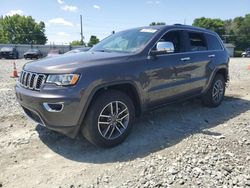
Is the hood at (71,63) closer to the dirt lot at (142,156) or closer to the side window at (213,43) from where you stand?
the dirt lot at (142,156)

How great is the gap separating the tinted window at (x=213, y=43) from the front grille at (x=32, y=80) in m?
4.00

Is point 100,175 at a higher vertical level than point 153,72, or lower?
lower

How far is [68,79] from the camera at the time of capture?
3980 millimetres

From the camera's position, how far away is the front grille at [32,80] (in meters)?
4.12

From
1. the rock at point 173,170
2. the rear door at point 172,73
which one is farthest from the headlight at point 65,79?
the rock at point 173,170

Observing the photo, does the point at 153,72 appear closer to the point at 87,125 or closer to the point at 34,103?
the point at 87,125

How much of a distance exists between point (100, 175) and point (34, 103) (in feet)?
4.40

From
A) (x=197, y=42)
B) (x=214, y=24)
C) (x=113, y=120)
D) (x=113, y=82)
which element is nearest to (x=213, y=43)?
(x=197, y=42)

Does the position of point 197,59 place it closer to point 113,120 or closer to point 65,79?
point 113,120

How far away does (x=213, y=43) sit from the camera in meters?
6.79

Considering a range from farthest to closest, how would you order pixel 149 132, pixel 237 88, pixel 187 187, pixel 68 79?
pixel 237 88, pixel 149 132, pixel 68 79, pixel 187 187

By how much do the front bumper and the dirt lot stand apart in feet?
1.69

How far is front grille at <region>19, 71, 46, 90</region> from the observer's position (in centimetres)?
412

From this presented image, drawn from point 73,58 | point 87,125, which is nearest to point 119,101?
point 87,125
